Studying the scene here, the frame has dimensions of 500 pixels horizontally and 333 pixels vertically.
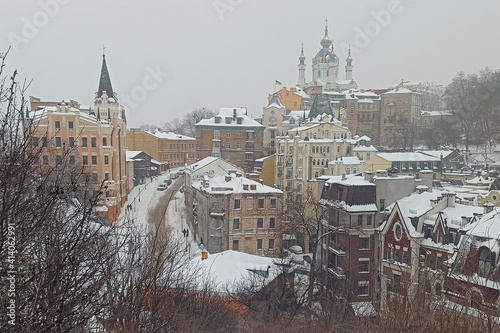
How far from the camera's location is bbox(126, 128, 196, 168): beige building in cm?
7500

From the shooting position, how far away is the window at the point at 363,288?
24.0 m

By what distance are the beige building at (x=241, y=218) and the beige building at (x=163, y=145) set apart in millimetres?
45841

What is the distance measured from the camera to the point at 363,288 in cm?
2414

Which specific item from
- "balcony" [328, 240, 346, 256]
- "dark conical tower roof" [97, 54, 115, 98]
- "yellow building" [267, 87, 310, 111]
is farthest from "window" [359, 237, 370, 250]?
"yellow building" [267, 87, 310, 111]

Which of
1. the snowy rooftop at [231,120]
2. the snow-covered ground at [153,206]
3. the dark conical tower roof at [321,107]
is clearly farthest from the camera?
the snowy rooftop at [231,120]

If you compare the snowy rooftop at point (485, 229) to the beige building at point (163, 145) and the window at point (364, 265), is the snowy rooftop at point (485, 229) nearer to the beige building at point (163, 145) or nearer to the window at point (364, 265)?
the window at point (364, 265)

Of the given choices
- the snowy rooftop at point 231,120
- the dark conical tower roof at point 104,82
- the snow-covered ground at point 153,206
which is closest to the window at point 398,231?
the snow-covered ground at point 153,206

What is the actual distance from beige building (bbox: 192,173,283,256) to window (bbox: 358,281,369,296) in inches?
303

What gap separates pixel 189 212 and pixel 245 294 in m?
23.5

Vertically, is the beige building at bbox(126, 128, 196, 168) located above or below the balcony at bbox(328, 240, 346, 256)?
above

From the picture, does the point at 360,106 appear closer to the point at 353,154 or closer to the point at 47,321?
the point at 353,154

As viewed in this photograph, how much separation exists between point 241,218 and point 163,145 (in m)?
50.2

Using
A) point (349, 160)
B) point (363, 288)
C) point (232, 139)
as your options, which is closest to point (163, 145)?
point (232, 139)

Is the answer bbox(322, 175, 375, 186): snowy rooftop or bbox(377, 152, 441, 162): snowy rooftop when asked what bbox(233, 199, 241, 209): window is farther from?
bbox(377, 152, 441, 162): snowy rooftop
